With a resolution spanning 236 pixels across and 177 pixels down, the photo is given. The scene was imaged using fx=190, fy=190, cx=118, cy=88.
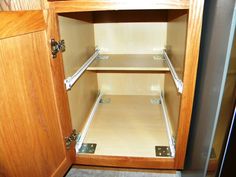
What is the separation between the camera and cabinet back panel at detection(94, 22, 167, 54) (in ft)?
5.49

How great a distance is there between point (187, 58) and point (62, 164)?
82 cm

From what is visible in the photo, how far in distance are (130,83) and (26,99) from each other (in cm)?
130

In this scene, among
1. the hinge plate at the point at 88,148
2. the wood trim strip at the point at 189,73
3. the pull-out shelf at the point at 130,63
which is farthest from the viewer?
the pull-out shelf at the point at 130,63

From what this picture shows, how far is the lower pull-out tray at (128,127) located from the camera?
1.22 metres

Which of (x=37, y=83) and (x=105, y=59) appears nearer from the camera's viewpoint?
(x=37, y=83)

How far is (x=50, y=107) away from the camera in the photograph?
33.9 inches

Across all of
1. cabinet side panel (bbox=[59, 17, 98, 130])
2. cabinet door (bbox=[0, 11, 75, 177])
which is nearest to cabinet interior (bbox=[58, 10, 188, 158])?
cabinet side panel (bbox=[59, 17, 98, 130])

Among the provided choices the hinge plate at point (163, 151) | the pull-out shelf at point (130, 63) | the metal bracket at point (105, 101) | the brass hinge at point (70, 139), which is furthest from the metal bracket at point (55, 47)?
the metal bracket at point (105, 101)

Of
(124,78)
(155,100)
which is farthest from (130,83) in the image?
(155,100)

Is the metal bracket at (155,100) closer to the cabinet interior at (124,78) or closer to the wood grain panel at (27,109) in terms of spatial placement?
the cabinet interior at (124,78)

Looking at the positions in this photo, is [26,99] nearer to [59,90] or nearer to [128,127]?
[59,90]

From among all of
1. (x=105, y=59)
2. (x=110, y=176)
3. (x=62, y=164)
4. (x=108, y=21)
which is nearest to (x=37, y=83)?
(x=62, y=164)

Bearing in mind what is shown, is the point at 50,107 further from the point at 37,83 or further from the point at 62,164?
the point at 62,164

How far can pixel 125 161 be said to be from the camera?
45.2 inches
